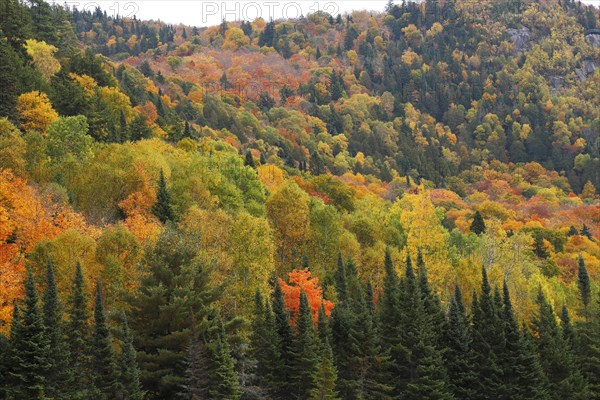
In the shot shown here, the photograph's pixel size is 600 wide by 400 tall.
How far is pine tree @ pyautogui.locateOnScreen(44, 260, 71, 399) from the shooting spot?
4175 centimetres

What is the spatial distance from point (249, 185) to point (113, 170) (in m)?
19.1

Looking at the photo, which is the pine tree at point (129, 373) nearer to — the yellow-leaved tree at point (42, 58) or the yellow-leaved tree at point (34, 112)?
the yellow-leaved tree at point (34, 112)

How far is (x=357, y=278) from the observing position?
7462 centimetres

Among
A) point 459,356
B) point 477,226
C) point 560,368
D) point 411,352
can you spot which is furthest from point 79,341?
point 477,226

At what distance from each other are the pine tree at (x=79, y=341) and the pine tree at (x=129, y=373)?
6.43ft

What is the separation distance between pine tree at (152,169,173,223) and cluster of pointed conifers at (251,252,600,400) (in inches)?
674

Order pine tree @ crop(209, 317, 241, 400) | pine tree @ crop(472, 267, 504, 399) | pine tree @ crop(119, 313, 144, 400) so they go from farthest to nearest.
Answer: pine tree @ crop(472, 267, 504, 399) < pine tree @ crop(209, 317, 241, 400) < pine tree @ crop(119, 313, 144, 400)

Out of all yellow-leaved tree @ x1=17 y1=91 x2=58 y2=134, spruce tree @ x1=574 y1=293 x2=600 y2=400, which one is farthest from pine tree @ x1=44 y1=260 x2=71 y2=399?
yellow-leaved tree @ x1=17 y1=91 x2=58 y2=134

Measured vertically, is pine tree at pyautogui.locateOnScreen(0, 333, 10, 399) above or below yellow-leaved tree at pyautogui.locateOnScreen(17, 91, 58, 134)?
below

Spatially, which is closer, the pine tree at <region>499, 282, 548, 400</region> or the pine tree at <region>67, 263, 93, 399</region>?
the pine tree at <region>67, 263, 93, 399</region>

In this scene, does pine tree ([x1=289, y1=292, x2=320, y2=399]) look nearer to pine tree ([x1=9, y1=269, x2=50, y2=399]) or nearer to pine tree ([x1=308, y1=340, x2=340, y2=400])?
pine tree ([x1=308, y1=340, x2=340, y2=400])

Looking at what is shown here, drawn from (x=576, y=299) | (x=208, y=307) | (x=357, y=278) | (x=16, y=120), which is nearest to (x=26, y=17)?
(x=16, y=120)

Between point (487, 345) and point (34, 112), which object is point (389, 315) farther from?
point (34, 112)

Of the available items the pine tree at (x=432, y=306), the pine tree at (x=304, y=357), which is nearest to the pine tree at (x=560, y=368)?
the pine tree at (x=432, y=306)
